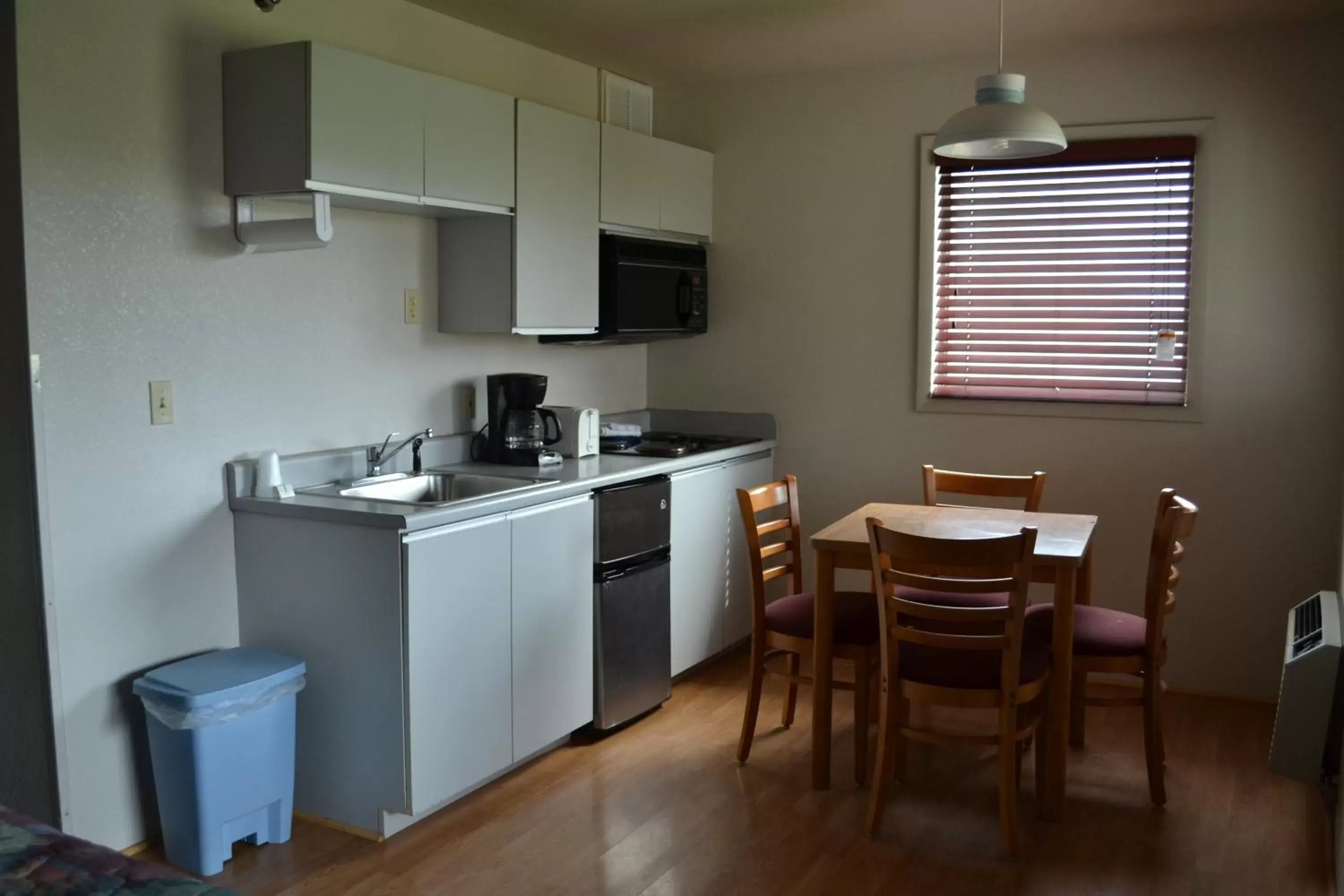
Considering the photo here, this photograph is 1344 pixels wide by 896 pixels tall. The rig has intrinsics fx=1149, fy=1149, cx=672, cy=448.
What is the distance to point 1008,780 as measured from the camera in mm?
2984

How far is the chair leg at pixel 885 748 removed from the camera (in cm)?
311

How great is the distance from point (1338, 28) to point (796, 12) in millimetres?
1861

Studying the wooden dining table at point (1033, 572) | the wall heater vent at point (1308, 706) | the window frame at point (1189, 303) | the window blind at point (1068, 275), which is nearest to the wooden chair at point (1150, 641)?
the wooden dining table at point (1033, 572)

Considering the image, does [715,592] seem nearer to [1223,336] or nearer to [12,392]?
[1223,336]

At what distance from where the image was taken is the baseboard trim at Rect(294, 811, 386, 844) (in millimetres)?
3084

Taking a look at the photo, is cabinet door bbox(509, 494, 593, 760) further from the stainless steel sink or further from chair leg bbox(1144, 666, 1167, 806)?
chair leg bbox(1144, 666, 1167, 806)

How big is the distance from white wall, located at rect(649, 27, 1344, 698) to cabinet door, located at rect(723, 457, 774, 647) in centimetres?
27

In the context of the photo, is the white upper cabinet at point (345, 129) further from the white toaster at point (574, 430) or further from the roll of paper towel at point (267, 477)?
the white toaster at point (574, 430)

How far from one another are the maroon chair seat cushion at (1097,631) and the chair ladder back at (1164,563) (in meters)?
0.03

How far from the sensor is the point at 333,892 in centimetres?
279

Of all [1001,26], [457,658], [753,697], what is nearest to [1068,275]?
[1001,26]

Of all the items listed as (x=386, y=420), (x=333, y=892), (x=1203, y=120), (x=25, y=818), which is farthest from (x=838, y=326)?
(x=25, y=818)

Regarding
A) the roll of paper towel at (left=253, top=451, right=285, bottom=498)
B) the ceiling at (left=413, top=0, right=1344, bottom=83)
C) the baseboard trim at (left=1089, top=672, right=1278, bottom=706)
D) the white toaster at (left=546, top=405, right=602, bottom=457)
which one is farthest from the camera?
the baseboard trim at (left=1089, top=672, right=1278, bottom=706)

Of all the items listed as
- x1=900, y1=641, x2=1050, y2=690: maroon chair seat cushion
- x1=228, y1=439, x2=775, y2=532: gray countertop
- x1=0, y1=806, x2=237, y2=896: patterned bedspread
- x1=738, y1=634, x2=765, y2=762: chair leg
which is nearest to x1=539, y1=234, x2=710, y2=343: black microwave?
x1=228, y1=439, x2=775, y2=532: gray countertop
